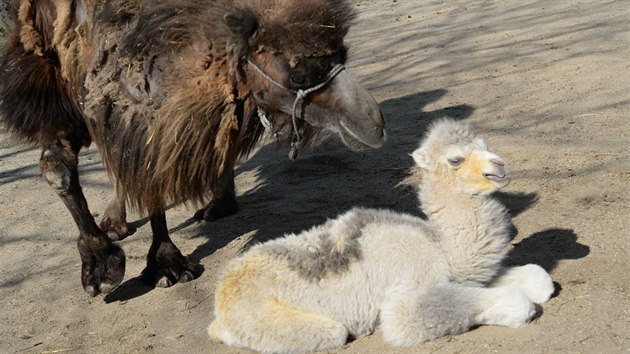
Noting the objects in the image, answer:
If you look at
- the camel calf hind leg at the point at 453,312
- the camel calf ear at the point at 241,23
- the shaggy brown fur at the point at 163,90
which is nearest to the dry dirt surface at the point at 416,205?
the camel calf hind leg at the point at 453,312

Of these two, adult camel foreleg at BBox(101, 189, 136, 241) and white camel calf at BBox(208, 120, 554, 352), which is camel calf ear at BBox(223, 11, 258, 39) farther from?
adult camel foreleg at BBox(101, 189, 136, 241)

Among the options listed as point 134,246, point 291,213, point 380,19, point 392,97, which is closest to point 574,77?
point 392,97

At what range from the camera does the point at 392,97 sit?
8250 mm

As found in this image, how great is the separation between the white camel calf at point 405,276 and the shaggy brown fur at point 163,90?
0.55 m

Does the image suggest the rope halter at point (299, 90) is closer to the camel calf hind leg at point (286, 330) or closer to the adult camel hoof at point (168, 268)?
the camel calf hind leg at point (286, 330)

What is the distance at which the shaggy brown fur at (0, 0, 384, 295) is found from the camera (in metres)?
4.08

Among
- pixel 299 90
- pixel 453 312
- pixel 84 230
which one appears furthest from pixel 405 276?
pixel 84 230

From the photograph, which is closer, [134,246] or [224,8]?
[224,8]

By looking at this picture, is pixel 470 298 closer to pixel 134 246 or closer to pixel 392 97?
pixel 134 246

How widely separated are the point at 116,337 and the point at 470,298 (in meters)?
1.92

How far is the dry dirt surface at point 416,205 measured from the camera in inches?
154

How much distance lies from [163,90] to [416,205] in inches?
77.8

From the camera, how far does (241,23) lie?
3.97 metres

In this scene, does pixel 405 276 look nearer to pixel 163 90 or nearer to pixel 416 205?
pixel 163 90
